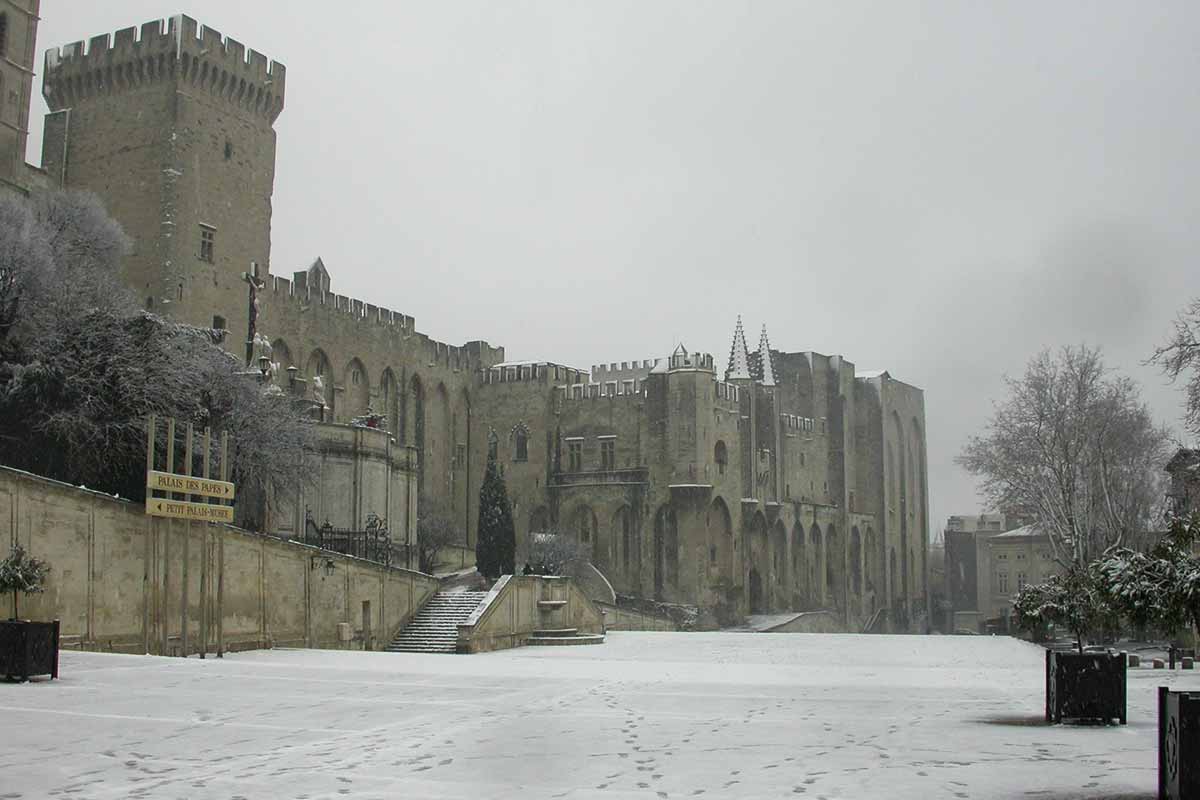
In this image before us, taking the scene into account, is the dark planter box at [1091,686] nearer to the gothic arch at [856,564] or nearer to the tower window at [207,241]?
the tower window at [207,241]

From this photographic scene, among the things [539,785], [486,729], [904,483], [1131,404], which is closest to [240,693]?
[486,729]

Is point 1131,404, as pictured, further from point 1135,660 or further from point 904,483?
point 904,483

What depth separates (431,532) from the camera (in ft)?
Answer: 158

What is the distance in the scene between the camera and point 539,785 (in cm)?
776

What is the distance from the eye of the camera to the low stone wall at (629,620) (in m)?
43.8

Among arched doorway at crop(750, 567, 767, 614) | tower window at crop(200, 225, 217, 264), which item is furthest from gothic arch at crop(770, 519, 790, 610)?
tower window at crop(200, 225, 217, 264)

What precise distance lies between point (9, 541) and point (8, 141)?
82.1 ft

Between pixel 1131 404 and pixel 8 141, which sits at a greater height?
pixel 8 141

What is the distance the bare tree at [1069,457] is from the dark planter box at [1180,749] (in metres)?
26.4

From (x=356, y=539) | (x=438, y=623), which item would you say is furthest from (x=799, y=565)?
(x=438, y=623)

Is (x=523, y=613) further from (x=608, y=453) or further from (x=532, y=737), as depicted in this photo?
(x=608, y=453)

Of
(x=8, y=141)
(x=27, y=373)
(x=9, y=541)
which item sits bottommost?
(x=9, y=541)

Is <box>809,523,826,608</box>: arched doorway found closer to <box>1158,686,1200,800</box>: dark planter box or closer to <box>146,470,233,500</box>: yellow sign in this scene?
<box>146,470,233,500</box>: yellow sign

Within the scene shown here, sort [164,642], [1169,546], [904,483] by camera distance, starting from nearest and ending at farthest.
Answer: [1169,546]
[164,642]
[904,483]
